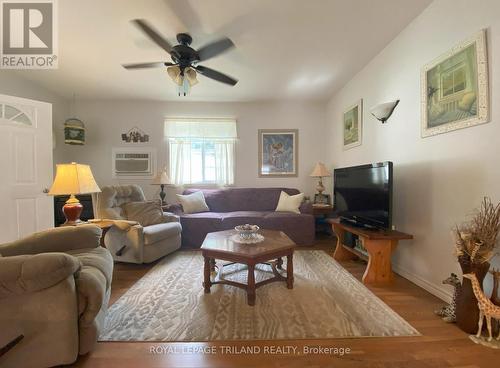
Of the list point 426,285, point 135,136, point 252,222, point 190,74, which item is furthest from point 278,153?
point 426,285

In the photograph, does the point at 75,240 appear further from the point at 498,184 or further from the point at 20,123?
the point at 498,184

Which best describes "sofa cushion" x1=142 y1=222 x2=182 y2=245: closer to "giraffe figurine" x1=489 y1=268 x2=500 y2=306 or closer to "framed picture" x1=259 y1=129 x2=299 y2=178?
"framed picture" x1=259 y1=129 x2=299 y2=178

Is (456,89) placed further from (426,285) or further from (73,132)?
(73,132)

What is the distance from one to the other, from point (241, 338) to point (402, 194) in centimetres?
215

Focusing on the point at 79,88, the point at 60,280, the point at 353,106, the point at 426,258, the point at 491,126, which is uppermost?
the point at 79,88

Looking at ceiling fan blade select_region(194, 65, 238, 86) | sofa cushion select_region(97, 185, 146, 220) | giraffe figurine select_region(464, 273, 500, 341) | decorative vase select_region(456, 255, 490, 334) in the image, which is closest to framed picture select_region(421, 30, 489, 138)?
decorative vase select_region(456, 255, 490, 334)

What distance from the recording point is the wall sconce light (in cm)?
254

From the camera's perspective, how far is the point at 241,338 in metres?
1.49

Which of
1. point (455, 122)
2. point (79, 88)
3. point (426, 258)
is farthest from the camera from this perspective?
point (79, 88)

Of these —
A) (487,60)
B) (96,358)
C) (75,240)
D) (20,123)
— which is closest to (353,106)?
(487,60)

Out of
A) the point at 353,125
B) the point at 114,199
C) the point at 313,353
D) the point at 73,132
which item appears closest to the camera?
the point at 313,353

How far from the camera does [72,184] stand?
213 centimetres

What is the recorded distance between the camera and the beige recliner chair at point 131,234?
269 cm

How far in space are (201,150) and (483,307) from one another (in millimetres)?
4157
